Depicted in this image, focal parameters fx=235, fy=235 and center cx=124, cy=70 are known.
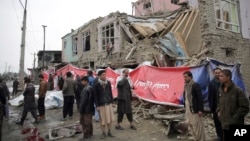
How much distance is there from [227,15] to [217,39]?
2.19 meters

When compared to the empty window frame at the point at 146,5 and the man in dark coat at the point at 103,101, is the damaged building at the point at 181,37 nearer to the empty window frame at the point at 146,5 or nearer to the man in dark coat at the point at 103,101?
the man in dark coat at the point at 103,101

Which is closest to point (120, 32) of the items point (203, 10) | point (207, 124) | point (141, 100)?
point (203, 10)

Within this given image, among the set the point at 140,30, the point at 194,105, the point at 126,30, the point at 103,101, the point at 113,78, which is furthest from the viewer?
the point at 126,30

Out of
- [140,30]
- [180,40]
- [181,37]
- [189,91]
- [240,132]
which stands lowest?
[240,132]

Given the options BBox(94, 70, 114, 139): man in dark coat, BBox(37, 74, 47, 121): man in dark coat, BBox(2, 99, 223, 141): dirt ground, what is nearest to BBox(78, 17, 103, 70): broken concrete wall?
BBox(37, 74, 47, 121): man in dark coat

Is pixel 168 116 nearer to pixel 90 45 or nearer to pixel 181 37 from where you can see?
pixel 181 37

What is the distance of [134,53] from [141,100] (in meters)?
4.90

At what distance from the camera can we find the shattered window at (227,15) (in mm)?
11859

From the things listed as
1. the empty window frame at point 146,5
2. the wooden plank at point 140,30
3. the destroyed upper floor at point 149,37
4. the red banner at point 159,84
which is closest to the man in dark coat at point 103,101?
the red banner at point 159,84

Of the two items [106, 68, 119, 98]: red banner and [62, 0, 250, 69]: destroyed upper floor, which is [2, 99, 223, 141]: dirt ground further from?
[62, 0, 250, 69]: destroyed upper floor

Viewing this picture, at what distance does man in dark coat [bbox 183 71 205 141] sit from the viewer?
17.8ft

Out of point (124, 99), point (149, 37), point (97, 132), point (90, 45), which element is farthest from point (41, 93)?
point (90, 45)

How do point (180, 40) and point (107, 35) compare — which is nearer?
point (180, 40)

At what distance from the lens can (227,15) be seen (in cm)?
1245
